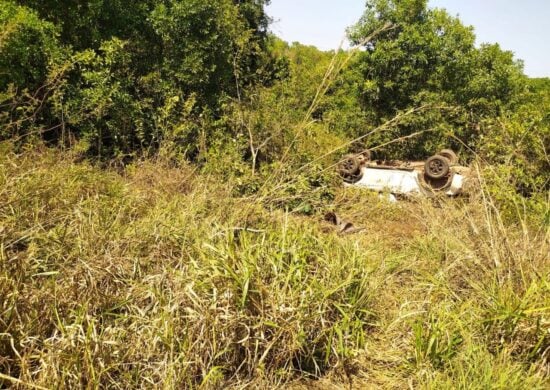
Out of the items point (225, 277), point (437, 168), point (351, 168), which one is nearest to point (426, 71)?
point (437, 168)

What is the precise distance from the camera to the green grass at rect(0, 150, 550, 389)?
7.51 feet

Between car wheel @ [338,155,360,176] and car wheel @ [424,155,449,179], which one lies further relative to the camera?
car wheel @ [338,155,360,176]

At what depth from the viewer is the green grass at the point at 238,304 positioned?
2.29 metres

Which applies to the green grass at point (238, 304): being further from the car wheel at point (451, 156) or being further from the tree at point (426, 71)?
the tree at point (426, 71)

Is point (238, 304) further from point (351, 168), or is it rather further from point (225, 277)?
point (351, 168)

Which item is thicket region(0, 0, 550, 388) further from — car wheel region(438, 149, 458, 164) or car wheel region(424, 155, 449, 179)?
car wheel region(438, 149, 458, 164)

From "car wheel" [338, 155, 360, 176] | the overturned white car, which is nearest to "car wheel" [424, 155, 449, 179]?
the overturned white car

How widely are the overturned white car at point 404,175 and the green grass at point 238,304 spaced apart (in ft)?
16.1

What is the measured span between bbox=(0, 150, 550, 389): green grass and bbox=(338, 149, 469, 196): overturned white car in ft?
16.1

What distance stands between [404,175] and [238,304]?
6.97 meters

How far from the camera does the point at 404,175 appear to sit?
8.84 metres

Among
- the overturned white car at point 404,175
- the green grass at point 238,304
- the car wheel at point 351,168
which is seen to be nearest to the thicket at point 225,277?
the green grass at point 238,304

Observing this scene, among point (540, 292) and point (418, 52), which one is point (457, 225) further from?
point (418, 52)

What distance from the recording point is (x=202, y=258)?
2881 mm
